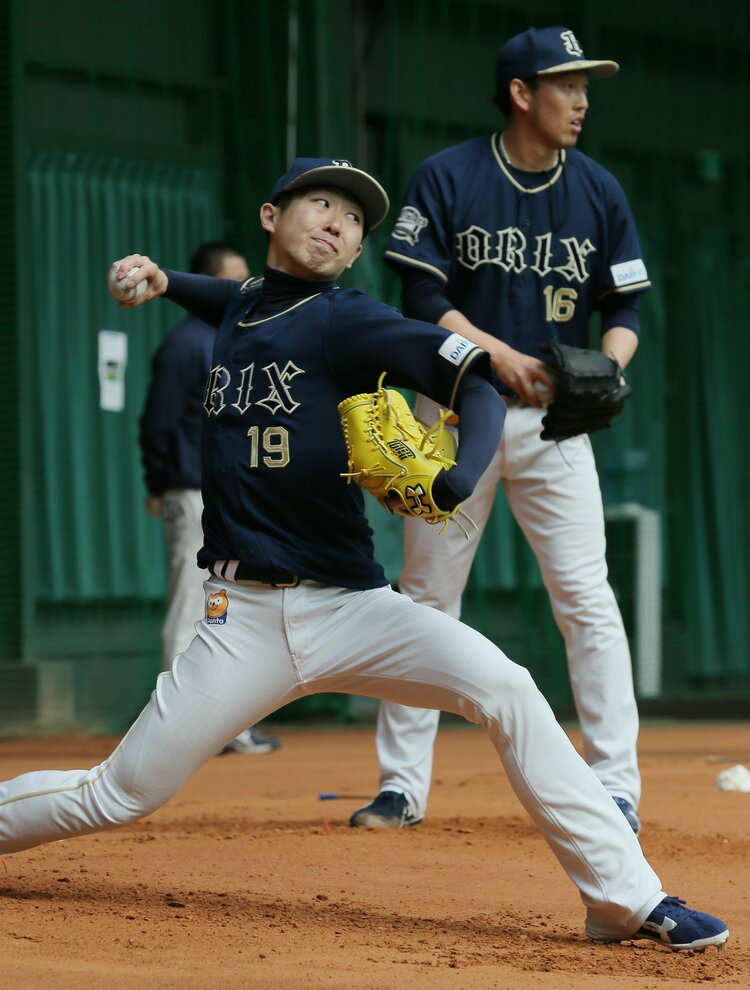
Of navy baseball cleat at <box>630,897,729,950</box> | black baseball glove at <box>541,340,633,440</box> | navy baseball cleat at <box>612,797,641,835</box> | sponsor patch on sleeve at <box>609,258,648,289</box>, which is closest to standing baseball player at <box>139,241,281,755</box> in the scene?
sponsor patch on sleeve at <box>609,258,648,289</box>

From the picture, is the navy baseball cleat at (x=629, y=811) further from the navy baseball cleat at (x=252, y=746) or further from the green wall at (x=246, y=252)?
the green wall at (x=246, y=252)

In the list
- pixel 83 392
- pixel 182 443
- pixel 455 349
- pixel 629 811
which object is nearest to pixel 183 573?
pixel 182 443

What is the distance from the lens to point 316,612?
3.69 meters

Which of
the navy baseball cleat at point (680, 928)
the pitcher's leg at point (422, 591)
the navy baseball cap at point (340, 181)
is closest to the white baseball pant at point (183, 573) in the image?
the pitcher's leg at point (422, 591)

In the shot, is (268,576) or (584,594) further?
(584,594)

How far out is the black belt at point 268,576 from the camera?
12.1ft

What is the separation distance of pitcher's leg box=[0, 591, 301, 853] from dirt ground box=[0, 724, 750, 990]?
0.28 m

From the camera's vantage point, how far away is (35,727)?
28.8ft

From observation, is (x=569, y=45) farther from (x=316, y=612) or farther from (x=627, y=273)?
(x=316, y=612)

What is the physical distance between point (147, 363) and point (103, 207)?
0.96 m

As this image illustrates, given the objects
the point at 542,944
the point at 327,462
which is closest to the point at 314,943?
the point at 542,944

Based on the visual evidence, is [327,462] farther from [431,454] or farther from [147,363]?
[147,363]

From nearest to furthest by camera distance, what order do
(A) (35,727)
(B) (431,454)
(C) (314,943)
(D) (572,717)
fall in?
(B) (431,454) < (C) (314,943) < (A) (35,727) < (D) (572,717)

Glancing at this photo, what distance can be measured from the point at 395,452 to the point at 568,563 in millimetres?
1856
